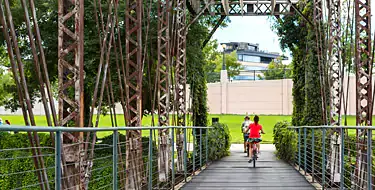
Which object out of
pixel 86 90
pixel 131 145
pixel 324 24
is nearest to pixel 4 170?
pixel 86 90

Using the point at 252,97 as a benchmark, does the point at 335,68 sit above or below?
below

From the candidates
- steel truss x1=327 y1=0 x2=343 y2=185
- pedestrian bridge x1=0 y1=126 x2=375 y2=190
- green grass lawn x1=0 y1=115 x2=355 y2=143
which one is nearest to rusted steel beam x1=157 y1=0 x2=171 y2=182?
pedestrian bridge x1=0 y1=126 x2=375 y2=190

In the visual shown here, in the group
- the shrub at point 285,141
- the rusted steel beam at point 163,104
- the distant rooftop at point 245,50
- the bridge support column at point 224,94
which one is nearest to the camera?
the rusted steel beam at point 163,104

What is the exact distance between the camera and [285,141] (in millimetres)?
18172

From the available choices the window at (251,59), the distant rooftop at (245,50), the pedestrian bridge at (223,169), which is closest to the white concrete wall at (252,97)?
the pedestrian bridge at (223,169)

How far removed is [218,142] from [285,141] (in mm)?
2064

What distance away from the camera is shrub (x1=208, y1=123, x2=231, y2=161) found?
17578mm

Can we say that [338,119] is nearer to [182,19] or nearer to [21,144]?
[182,19]

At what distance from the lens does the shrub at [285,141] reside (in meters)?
16.3

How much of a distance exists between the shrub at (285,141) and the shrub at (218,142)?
1773mm

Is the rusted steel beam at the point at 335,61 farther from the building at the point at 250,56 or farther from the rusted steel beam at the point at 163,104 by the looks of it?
the building at the point at 250,56

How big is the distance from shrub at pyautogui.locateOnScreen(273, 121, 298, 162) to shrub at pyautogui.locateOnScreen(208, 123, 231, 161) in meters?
1.77

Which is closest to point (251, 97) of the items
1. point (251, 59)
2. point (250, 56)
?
point (250, 56)

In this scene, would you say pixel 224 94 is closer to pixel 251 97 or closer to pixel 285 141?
pixel 251 97
